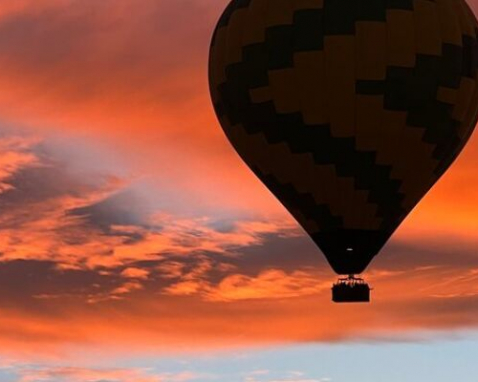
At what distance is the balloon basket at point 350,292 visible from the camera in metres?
51.9

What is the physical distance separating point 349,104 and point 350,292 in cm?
570

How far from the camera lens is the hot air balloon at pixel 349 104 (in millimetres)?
51406

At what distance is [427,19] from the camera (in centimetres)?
5209

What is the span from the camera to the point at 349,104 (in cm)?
5144

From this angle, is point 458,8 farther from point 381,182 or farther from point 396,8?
point 381,182

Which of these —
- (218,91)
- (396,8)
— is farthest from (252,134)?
(396,8)

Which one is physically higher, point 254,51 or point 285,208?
point 254,51

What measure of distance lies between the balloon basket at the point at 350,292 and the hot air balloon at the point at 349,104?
1.2 inches

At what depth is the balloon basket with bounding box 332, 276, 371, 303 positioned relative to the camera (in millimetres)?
51906

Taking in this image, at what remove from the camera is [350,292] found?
52062 mm

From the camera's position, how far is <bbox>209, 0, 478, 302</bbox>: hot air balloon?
51406 millimetres

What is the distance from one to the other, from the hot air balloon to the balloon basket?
3cm

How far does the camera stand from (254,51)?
2064 inches

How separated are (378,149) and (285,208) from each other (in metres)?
4.09
